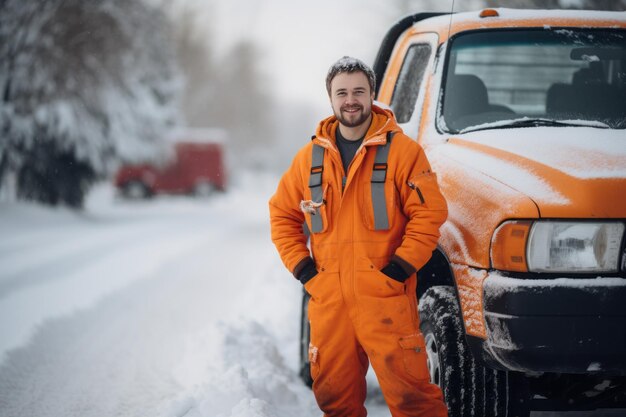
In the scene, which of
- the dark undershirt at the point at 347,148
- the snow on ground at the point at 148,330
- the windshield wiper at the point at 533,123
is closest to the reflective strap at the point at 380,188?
the dark undershirt at the point at 347,148

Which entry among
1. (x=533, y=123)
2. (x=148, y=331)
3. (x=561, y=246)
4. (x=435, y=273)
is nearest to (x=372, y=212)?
(x=561, y=246)

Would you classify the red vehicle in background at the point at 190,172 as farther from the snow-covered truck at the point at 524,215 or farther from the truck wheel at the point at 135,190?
the snow-covered truck at the point at 524,215

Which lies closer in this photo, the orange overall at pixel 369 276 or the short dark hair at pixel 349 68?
the orange overall at pixel 369 276

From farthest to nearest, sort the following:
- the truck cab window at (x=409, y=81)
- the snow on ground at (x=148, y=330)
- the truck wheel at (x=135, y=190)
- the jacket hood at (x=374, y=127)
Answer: the truck wheel at (x=135, y=190), the snow on ground at (x=148, y=330), the truck cab window at (x=409, y=81), the jacket hood at (x=374, y=127)

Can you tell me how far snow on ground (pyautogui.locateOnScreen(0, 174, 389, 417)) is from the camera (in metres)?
4.00

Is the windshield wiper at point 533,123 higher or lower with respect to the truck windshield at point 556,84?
lower

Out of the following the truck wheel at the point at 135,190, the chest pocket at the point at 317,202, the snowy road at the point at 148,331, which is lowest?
the truck wheel at the point at 135,190

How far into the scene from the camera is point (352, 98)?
9.43 ft

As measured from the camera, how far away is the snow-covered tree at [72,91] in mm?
15461

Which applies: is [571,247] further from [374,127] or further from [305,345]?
[305,345]

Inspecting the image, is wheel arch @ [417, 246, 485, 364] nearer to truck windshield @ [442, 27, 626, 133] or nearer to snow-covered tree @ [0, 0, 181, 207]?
truck windshield @ [442, 27, 626, 133]

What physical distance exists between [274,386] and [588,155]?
236 cm

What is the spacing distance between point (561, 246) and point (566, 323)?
30cm

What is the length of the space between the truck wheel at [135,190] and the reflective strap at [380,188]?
1023 inches
